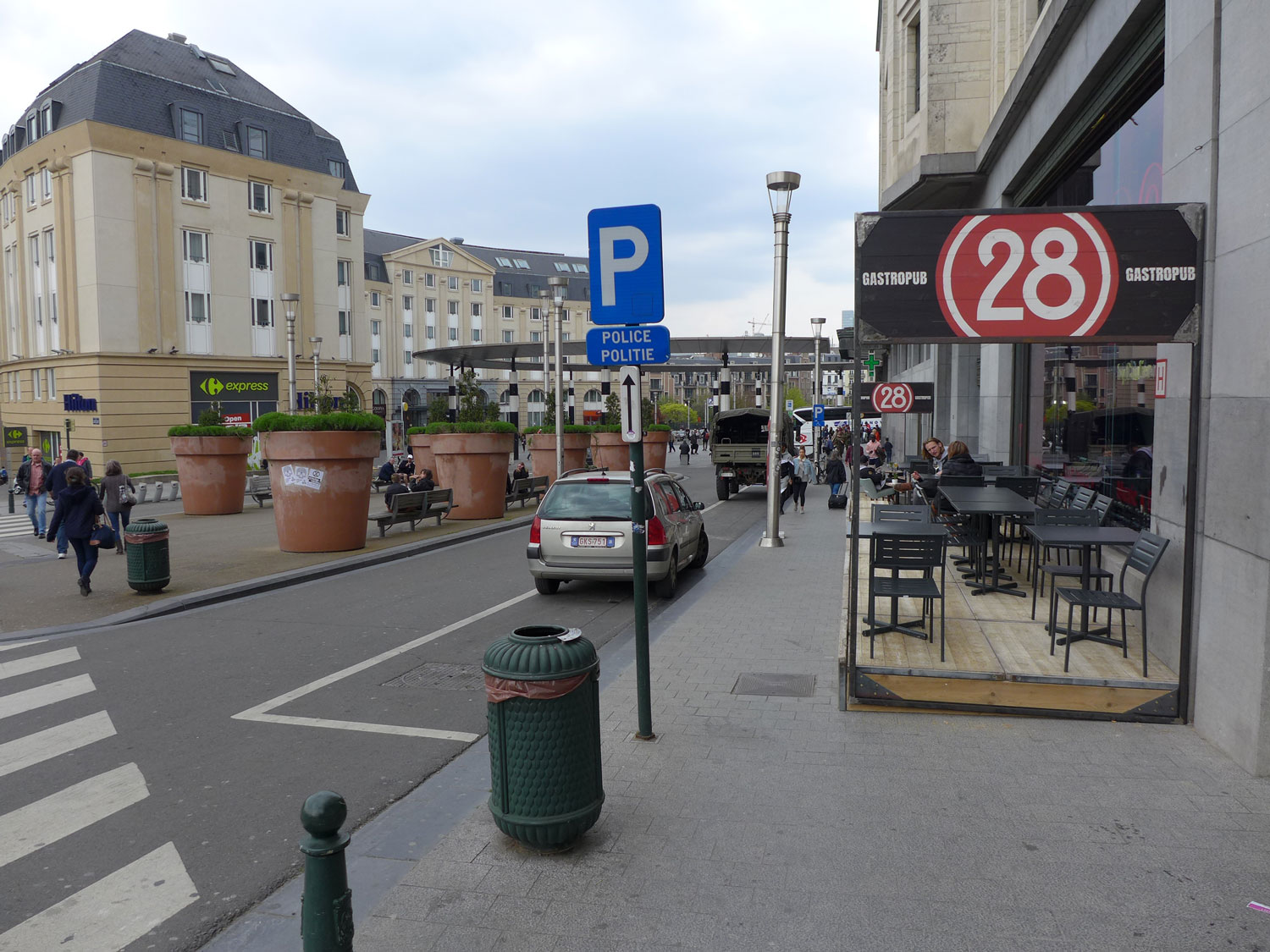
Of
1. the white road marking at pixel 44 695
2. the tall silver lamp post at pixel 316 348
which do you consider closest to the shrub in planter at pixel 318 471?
the white road marking at pixel 44 695

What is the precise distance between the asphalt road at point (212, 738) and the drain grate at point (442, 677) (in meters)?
0.03

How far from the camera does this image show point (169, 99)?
127ft

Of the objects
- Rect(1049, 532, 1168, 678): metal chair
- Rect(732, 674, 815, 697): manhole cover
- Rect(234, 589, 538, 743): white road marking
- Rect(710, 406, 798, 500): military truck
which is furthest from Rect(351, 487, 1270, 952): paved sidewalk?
Answer: Rect(710, 406, 798, 500): military truck

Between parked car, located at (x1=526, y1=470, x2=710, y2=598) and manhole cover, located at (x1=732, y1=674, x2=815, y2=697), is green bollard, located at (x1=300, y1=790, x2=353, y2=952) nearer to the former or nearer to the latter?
manhole cover, located at (x1=732, y1=674, x2=815, y2=697)

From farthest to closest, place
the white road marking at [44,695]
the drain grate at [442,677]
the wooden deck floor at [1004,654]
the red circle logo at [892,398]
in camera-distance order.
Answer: the red circle logo at [892,398], the drain grate at [442,677], the white road marking at [44,695], the wooden deck floor at [1004,654]

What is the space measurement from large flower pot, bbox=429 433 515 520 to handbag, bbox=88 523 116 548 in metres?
8.55

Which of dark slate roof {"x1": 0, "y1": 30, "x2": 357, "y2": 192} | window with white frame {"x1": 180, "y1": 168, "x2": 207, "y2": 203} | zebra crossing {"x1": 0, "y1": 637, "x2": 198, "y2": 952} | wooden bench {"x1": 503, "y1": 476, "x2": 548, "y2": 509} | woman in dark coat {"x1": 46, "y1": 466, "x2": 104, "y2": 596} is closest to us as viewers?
zebra crossing {"x1": 0, "y1": 637, "x2": 198, "y2": 952}

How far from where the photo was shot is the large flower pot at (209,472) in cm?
2270

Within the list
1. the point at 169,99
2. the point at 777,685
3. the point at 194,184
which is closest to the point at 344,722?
the point at 777,685

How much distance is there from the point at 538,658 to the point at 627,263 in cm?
279

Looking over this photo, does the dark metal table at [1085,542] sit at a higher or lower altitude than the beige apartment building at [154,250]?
lower

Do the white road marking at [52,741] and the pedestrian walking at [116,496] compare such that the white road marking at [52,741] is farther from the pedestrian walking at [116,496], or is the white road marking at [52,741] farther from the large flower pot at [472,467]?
Answer: the large flower pot at [472,467]

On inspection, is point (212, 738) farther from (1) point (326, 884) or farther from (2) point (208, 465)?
(2) point (208, 465)

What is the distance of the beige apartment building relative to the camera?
118 feet
